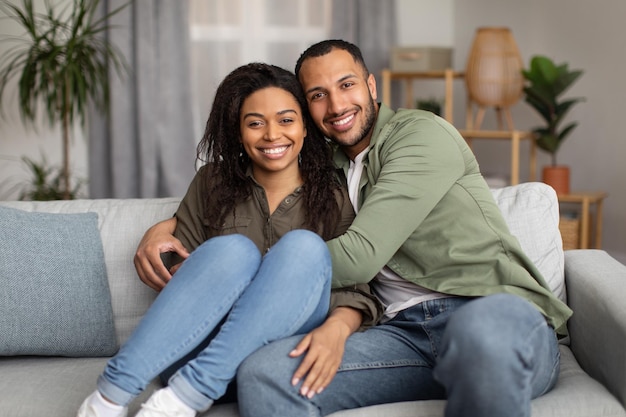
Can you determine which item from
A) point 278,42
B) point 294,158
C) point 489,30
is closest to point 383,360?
point 294,158

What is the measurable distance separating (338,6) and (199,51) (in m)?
0.91

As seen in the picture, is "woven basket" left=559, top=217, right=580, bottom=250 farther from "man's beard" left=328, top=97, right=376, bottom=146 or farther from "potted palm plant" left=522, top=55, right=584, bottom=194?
"man's beard" left=328, top=97, right=376, bottom=146

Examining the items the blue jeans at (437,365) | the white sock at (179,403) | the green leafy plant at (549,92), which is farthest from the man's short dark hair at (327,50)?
the green leafy plant at (549,92)

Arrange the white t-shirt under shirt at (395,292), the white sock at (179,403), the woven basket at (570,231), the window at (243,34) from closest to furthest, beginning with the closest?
the white sock at (179,403) < the white t-shirt under shirt at (395,292) < the woven basket at (570,231) < the window at (243,34)

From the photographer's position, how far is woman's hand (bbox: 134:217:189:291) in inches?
69.3

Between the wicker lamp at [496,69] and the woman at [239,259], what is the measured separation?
263 cm

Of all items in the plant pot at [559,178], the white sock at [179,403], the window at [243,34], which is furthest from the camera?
the window at [243,34]

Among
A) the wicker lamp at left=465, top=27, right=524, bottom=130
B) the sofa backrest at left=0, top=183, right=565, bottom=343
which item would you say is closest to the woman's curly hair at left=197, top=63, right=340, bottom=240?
the sofa backrest at left=0, top=183, right=565, bottom=343

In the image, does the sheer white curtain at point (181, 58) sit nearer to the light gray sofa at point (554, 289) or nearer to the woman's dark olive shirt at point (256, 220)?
the light gray sofa at point (554, 289)

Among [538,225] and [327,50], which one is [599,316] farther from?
[327,50]

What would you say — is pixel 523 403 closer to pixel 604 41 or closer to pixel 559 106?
pixel 559 106

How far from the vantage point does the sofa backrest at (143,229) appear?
→ 1.89 m

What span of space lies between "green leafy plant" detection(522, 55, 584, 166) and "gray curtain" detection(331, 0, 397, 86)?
111 cm

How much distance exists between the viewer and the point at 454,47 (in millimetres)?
5180
